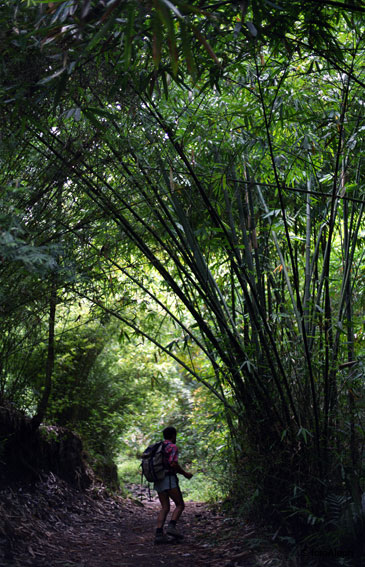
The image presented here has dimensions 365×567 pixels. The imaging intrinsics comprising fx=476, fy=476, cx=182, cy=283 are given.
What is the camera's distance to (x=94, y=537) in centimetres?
360

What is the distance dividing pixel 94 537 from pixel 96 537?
17 millimetres

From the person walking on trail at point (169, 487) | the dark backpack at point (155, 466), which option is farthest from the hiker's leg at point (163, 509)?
the dark backpack at point (155, 466)

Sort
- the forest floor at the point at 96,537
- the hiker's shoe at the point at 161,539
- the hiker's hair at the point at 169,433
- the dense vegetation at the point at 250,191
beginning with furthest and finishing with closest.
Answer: the hiker's hair at the point at 169,433, the hiker's shoe at the point at 161,539, the forest floor at the point at 96,537, the dense vegetation at the point at 250,191

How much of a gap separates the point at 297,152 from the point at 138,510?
462 cm

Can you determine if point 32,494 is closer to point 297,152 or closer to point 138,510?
point 138,510

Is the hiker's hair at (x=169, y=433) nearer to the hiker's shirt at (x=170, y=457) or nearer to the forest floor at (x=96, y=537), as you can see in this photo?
the hiker's shirt at (x=170, y=457)

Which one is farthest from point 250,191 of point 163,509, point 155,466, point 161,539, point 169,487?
point 161,539

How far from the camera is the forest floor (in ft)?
8.77

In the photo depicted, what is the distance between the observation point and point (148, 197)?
287cm

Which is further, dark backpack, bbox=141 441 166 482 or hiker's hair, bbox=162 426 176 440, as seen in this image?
hiker's hair, bbox=162 426 176 440

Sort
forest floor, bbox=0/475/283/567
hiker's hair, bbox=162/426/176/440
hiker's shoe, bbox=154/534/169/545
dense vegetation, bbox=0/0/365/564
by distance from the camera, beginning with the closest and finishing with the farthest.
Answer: dense vegetation, bbox=0/0/365/564, forest floor, bbox=0/475/283/567, hiker's shoe, bbox=154/534/169/545, hiker's hair, bbox=162/426/176/440

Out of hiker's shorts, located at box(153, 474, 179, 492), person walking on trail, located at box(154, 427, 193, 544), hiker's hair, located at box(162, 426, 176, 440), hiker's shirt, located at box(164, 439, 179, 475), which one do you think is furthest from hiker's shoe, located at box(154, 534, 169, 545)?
hiker's hair, located at box(162, 426, 176, 440)

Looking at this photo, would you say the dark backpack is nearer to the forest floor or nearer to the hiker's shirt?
the hiker's shirt

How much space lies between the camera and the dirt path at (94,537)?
8.92 ft
